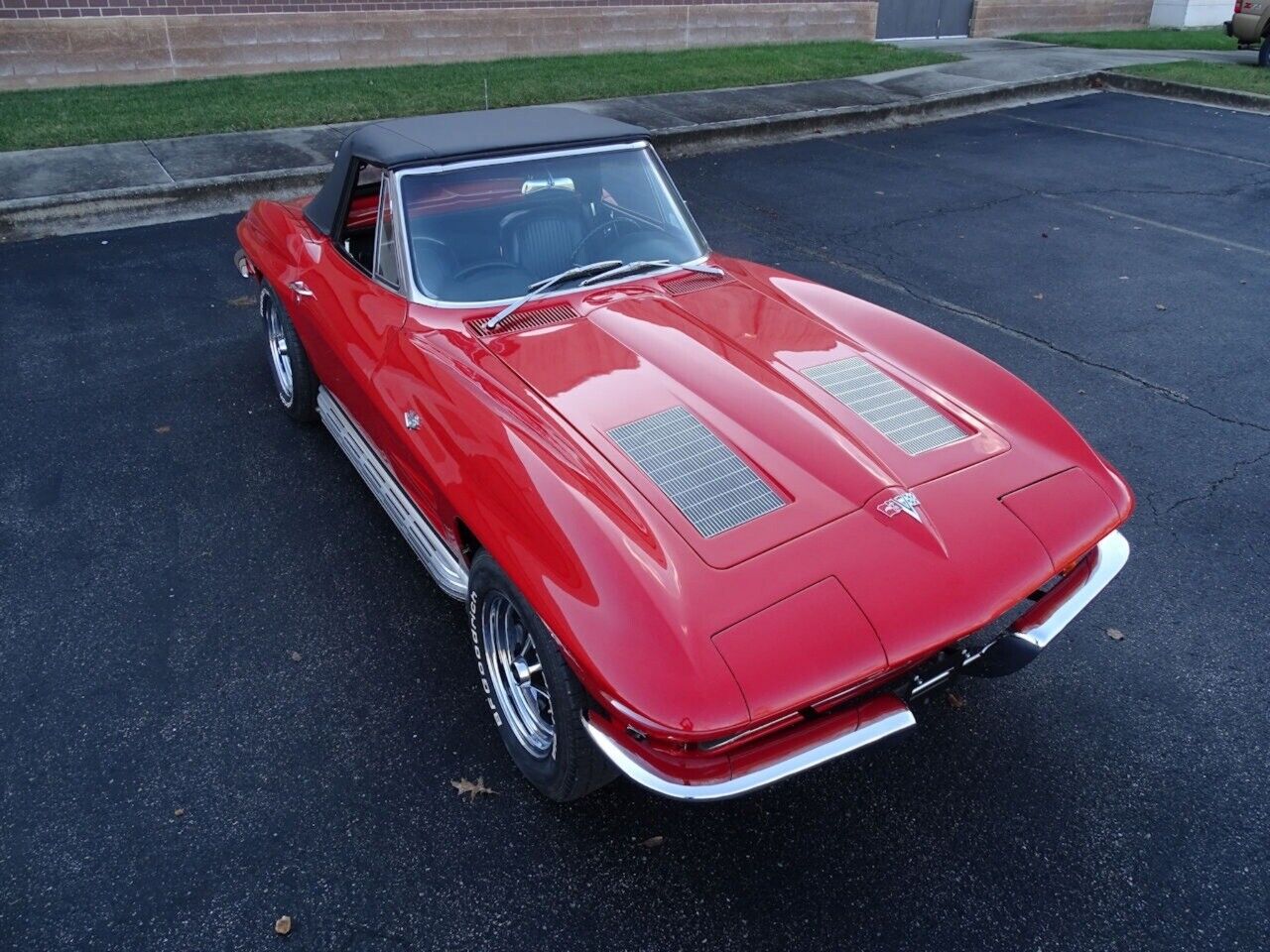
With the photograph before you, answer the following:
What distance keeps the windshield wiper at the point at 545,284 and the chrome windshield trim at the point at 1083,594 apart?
1962 millimetres

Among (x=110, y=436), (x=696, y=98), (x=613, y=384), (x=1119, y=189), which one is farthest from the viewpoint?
(x=696, y=98)

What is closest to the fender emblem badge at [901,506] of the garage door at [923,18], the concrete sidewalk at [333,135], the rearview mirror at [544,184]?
the rearview mirror at [544,184]

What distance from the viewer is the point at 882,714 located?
235 cm

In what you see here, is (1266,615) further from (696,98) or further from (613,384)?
(696,98)

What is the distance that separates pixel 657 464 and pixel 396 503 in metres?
1.18

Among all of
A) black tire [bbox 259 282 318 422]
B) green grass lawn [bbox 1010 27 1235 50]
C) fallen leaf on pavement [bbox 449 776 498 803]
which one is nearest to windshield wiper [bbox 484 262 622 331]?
black tire [bbox 259 282 318 422]

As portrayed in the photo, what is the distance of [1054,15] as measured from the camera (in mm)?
18000

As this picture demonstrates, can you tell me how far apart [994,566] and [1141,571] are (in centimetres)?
162

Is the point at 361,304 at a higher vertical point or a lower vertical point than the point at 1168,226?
higher

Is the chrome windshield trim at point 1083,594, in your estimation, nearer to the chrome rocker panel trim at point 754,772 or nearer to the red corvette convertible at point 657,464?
the red corvette convertible at point 657,464

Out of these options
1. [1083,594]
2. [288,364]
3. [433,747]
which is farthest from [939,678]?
[288,364]

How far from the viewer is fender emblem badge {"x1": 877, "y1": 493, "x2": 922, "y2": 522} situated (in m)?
2.52

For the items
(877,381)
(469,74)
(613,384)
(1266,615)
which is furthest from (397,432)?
(469,74)

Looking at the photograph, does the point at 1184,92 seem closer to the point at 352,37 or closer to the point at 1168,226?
the point at 1168,226
